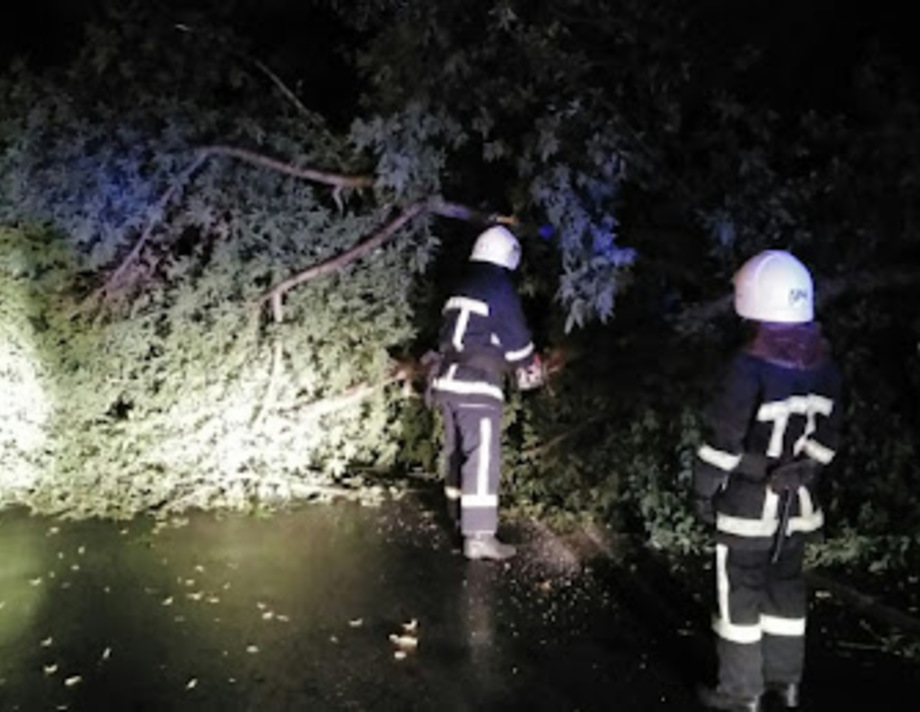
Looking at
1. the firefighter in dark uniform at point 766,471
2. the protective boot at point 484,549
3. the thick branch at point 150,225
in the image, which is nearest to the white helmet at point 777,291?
the firefighter in dark uniform at point 766,471

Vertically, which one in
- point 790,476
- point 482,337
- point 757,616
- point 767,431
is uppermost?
point 482,337

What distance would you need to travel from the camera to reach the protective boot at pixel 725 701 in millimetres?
4480

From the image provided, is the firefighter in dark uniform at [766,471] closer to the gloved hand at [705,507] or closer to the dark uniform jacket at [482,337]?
the gloved hand at [705,507]

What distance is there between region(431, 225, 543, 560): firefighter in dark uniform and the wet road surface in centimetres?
31

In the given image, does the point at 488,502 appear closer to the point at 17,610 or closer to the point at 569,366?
the point at 569,366

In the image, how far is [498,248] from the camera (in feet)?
20.4

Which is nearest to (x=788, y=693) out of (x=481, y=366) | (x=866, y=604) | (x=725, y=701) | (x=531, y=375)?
(x=725, y=701)

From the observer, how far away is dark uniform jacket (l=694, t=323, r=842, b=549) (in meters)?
4.23

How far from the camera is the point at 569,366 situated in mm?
7164

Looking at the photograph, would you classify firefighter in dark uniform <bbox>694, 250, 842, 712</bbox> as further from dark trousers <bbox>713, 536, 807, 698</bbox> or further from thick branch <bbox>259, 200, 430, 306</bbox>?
thick branch <bbox>259, 200, 430, 306</bbox>

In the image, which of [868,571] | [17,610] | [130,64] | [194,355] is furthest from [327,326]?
[868,571]

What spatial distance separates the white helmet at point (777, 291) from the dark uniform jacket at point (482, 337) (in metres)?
2.02

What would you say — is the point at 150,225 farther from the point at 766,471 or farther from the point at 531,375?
the point at 766,471

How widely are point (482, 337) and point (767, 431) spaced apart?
217 centimetres
